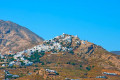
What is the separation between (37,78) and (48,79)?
29.2 feet

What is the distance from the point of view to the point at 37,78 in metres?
199

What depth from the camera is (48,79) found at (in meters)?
199

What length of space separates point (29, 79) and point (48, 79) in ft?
50.2

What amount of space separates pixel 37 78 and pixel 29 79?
697cm
